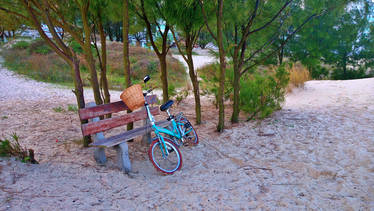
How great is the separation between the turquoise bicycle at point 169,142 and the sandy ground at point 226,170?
16 centimetres

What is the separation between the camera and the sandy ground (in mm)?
2465

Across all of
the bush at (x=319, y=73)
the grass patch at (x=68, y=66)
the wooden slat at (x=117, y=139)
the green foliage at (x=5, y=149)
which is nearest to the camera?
the green foliage at (x=5, y=149)

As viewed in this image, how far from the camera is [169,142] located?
3.43m

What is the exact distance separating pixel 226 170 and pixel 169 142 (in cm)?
81

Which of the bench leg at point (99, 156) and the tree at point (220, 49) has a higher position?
the tree at point (220, 49)

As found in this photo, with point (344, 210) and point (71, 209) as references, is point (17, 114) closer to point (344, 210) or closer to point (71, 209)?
point (71, 209)

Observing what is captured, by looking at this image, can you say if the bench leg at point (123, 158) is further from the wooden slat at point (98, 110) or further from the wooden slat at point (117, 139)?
the wooden slat at point (98, 110)

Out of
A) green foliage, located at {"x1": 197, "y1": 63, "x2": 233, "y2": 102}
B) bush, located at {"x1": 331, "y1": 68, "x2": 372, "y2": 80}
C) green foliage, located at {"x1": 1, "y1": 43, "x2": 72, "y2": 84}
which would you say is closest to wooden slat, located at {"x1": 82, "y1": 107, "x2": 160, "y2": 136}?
green foliage, located at {"x1": 197, "y1": 63, "x2": 233, "y2": 102}

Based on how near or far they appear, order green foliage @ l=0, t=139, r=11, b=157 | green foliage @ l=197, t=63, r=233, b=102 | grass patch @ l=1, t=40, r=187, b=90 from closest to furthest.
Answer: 1. green foliage @ l=0, t=139, r=11, b=157
2. green foliage @ l=197, t=63, r=233, b=102
3. grass patch @ l=1, t=40, r=187, b=90

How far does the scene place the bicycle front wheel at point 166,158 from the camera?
3.32m

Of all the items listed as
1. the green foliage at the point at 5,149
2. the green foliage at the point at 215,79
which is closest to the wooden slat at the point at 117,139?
the green foliage at the point at 5,149

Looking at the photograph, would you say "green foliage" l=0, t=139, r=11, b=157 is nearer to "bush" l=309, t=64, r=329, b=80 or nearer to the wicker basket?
the wicker basket

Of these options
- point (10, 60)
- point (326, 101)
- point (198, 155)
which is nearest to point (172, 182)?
point (198, 155)

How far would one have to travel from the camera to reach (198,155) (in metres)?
4.09
